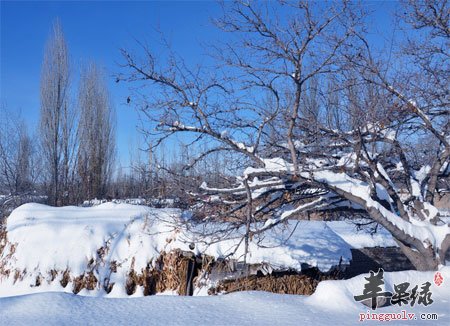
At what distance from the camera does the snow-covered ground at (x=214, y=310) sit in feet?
12.9

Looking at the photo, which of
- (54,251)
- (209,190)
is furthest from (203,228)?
(54,251)

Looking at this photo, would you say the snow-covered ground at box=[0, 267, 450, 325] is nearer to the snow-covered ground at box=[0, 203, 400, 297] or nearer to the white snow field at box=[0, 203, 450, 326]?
the white snow field at box=[0, 203, 450, 326]

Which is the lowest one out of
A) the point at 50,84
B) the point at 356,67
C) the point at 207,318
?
the point at 207,318

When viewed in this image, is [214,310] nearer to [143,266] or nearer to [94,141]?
[143,266]

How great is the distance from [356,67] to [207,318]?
413cm

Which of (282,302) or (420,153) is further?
(420,153)

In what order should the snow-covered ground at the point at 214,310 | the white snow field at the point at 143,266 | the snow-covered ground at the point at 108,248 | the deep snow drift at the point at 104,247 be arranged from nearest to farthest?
the snow-covered ground at the point at 214,310
the white snow field at the point at 143,266
the snow-covered ground at the point at 108,248
the deep snow drift at the point at 104,247

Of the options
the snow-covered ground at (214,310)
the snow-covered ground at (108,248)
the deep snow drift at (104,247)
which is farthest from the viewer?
the deep snow drift at (104,247)

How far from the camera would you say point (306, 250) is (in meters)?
9.13

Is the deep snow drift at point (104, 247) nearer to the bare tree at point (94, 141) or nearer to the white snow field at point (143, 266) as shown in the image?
the white snow field at point (143, 266)

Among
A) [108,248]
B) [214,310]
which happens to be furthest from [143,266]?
[214,310]

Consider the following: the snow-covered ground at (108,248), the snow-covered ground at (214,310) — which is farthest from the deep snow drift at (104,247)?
the snow-covered ground at (214,310)

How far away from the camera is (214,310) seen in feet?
14.1

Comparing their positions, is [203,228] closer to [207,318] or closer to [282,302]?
[282,302]
